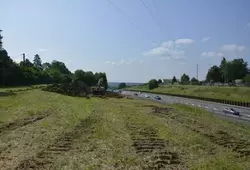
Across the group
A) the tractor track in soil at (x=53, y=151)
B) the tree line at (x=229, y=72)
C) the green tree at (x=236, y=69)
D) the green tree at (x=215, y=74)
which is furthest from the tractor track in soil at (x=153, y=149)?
the green tree at (x=215, y=74)

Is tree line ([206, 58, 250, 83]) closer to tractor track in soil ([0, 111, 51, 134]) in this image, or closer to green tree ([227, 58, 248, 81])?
green tree ([227, 58, 248, 81])

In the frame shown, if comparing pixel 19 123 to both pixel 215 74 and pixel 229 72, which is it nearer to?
pixel 229 72

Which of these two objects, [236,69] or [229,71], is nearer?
[229,71]

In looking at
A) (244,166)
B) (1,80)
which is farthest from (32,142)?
(1,80)

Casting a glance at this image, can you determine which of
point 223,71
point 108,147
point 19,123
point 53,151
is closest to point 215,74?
point 223,71

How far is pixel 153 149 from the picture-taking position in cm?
1898

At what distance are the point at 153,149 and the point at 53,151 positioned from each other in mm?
5298

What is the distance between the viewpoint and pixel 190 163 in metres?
16.3

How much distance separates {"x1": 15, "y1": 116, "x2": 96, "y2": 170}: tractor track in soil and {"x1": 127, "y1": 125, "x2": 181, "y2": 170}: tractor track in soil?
358 centimetres

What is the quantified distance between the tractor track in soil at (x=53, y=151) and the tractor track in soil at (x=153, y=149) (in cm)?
358

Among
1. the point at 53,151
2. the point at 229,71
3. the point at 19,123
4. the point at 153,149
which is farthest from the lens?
the point at 229,71

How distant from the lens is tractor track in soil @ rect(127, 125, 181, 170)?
15.8 m

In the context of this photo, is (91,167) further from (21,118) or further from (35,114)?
(35,114)

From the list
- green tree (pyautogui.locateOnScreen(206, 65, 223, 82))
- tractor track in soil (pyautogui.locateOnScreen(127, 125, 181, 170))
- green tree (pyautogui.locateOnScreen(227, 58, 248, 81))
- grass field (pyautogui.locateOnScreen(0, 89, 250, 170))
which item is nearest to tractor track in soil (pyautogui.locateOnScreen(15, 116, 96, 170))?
grass field (pyautogui.locateOnScreen(0, 89, 250, 170))
